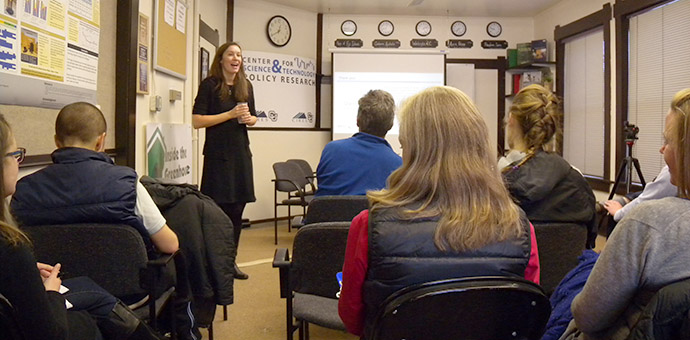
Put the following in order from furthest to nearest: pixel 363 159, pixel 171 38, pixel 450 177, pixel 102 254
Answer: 1. pixel 171 38
2. pixel 363 159
3. pixel 102 254
4. pixel 450 177

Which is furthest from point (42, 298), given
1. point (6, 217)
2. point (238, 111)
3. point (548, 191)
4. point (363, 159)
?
point (238, 111)

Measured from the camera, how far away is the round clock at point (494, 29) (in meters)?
7.31

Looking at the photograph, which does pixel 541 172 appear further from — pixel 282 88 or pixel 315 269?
pixel 282 88

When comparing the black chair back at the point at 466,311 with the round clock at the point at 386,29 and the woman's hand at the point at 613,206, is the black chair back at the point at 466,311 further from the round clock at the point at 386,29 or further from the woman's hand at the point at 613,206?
the round clock at the point at 386,29

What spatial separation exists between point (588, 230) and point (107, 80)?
94.8 inches

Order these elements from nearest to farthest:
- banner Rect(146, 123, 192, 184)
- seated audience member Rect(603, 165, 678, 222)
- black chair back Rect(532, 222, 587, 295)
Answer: black chair back Rect(532, 222, 587, 295)
seated audience member Rect(603, 165, 678, 222)
banner Rect(146, 123, 192, 184)

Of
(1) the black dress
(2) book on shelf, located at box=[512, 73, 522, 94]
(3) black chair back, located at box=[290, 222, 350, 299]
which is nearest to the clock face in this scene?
(2) book on shelf, located at box=[512, 73, 522, 94]

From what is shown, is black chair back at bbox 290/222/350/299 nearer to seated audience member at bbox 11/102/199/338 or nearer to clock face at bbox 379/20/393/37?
seated audience member at bbox 11/102/199/338

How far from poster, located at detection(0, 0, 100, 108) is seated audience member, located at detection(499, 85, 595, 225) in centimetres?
181

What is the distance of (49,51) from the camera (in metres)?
2.22

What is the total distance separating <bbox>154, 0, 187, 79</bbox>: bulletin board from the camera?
11.5ft

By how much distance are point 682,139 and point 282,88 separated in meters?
5.84

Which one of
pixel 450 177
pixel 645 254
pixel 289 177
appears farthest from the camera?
pixel 289 177

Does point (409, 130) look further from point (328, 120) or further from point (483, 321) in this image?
point (328, 120)
